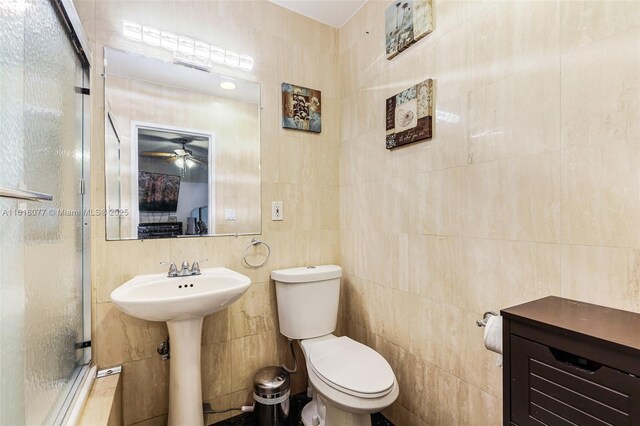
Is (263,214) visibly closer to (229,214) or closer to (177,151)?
(229,214)

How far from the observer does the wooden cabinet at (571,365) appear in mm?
648

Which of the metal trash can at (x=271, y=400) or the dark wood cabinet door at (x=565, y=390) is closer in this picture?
the dark wood cabinet door at (x=565, y=390)

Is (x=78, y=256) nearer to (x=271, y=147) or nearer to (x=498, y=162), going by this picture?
(x=271, y=147)

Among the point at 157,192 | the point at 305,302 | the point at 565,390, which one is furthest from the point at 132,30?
the point at 565,390

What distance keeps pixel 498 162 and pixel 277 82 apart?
135 cm

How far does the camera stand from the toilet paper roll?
3.16ft

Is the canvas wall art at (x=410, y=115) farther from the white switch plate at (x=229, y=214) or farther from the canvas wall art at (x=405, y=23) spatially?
the white switch plate at (x=229, y=214)

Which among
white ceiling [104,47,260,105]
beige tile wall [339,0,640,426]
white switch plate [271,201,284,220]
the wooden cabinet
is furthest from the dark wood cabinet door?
white ceiling [104,47,260,105]

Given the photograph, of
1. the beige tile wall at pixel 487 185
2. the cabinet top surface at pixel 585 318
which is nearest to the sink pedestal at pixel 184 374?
the beige tile wall at pixel 487 185

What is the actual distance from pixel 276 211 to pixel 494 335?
1290mm

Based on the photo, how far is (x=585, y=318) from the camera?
31.6 inches

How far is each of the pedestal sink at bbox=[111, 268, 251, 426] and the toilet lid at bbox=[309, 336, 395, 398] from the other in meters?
0.51

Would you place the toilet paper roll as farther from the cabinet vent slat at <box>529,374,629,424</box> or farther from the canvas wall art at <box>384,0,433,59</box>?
the canvas wall art at <box>384,0,433,59</box>

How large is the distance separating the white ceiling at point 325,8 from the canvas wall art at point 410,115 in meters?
0.73
